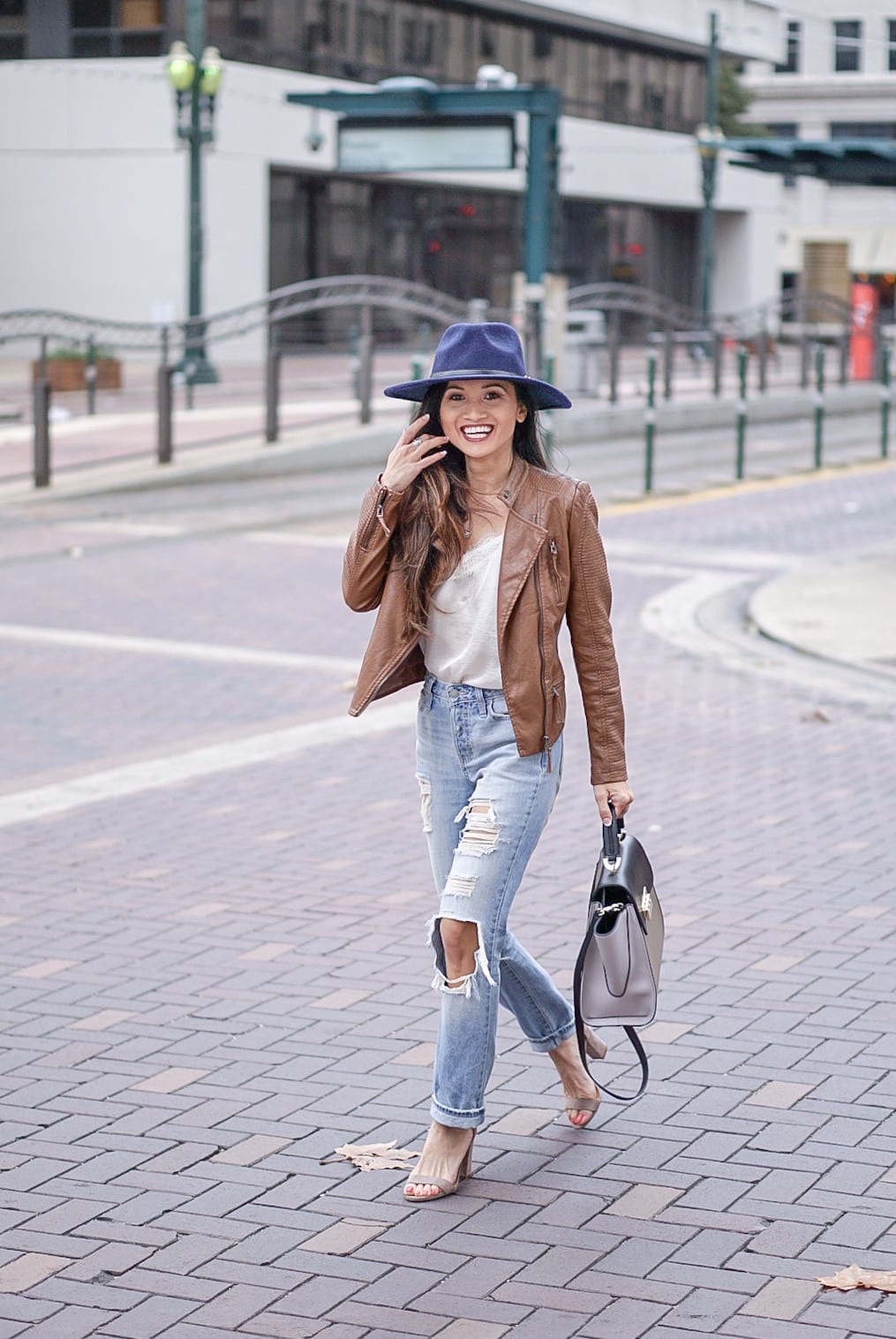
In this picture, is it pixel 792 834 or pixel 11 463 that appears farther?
pixel 11 463

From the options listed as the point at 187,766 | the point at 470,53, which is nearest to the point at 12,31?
the point at 470,53

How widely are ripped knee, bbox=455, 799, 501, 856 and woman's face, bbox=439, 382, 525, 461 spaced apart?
2.47ft

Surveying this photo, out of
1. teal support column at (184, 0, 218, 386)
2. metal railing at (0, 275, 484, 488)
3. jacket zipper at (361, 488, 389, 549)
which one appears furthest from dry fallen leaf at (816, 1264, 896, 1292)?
teal support column at (184, 0, 218, 386)

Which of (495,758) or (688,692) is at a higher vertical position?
(495,758)

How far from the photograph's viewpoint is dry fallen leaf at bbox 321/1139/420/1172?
450cm

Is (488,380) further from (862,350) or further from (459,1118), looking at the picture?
(862,350)

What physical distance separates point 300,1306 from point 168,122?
38.5m

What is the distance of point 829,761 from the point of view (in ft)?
29.3

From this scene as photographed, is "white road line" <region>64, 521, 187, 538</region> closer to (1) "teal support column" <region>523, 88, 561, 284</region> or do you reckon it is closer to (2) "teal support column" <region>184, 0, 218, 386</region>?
(1) "teal support column" <region>523, 88, 561, 284</region>

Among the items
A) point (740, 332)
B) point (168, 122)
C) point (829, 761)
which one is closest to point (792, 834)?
point (829, 761)

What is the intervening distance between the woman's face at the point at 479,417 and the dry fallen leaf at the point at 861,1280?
1814 mm

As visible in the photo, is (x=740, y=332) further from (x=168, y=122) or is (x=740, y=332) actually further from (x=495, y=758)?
(x=495, y=758)

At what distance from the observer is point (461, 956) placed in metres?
4.32

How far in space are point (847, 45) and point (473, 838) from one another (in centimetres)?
7315
